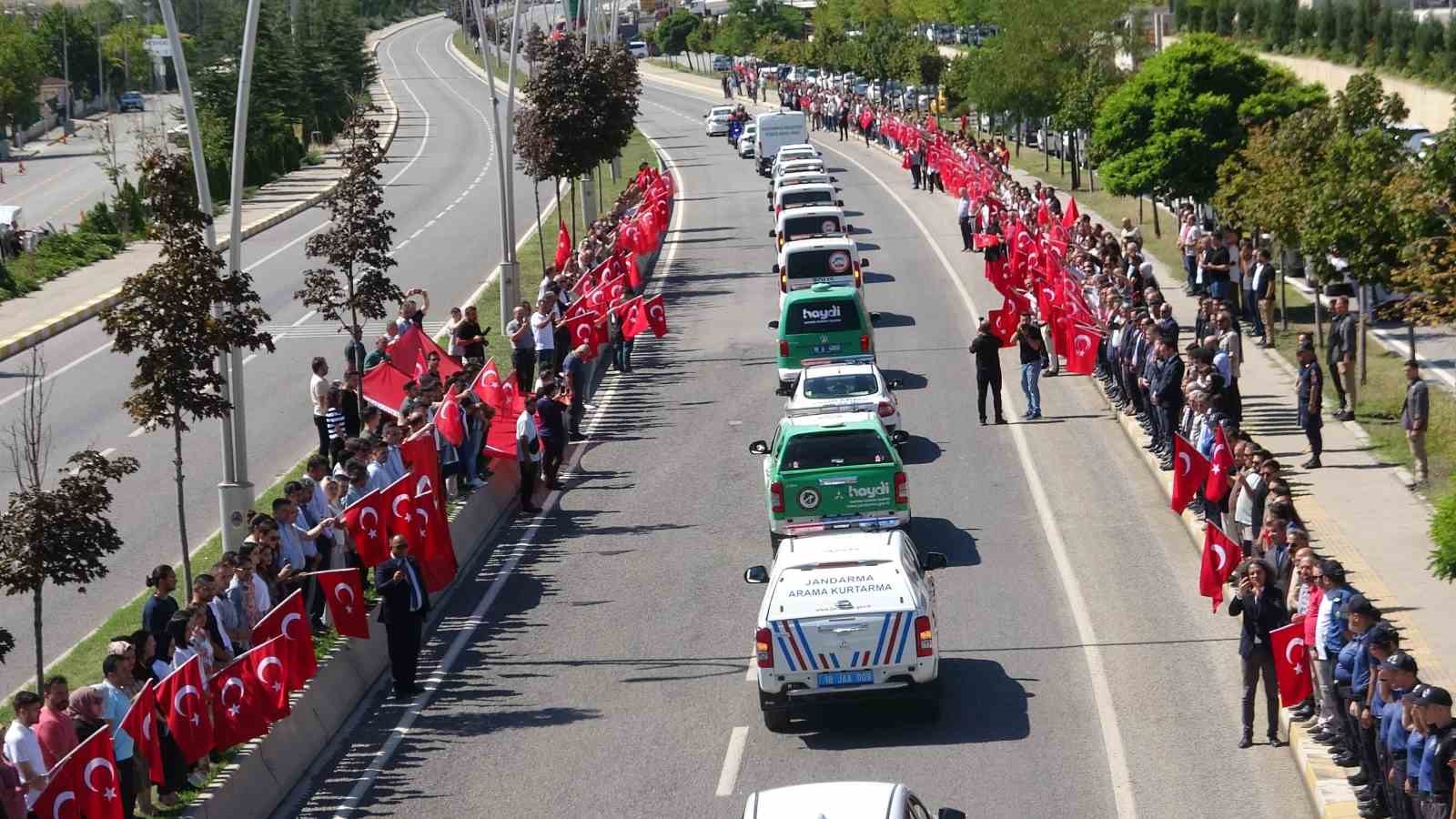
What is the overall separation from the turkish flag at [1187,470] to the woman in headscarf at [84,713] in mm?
11917

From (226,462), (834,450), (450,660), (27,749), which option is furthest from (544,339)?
(27,749)

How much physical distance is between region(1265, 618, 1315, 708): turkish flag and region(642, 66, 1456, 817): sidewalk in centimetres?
30

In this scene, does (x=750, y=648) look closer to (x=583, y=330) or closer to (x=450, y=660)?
(x=450, y=660)

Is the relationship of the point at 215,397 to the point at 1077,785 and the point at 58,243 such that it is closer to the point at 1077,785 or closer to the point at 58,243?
the point at 1077,785

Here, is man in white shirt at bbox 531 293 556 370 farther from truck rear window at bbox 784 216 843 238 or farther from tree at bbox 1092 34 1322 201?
tree at bbox 1092 34 1322 201

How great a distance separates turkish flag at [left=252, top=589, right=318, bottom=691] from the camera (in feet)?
53.9

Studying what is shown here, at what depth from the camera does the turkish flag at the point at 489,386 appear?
85.1 feet

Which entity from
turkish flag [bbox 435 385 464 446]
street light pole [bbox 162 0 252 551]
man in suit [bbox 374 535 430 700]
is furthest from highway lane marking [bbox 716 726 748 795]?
turkish flag [bbox 435 385 464 446]

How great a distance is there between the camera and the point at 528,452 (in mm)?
25141

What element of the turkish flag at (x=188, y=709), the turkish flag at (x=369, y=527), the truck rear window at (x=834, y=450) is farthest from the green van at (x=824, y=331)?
the turkish flag at (x=188, y=709)

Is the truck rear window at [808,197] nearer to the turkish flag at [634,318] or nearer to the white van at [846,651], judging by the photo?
the turkish flag at [634,318]

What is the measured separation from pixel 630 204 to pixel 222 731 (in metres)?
34.3

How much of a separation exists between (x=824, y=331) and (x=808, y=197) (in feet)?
55.3

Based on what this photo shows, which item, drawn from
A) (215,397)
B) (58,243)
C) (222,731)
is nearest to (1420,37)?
(58,243)
